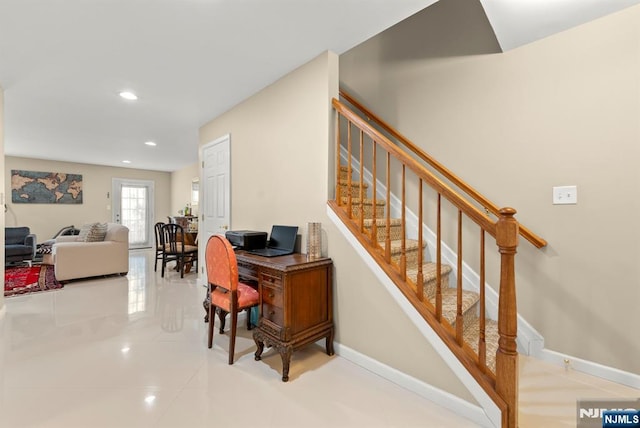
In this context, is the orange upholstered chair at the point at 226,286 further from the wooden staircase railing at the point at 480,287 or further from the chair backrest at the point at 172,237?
the chair backrest at the point at 172,237

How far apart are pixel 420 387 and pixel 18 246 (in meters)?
7.04

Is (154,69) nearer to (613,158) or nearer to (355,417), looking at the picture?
(355,417)

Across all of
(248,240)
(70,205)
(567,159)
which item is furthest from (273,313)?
(70,205)

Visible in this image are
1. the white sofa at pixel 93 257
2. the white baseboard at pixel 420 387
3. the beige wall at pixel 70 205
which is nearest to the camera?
the white baseboard at pixel 420 387

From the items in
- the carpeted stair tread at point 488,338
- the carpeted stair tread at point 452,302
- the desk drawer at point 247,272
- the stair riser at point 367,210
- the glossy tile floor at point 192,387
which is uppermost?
the stair riser at point 367,210

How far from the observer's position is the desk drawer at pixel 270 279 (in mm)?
1962

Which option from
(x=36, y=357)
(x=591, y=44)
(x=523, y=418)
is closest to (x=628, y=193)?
(x=591, y=44)

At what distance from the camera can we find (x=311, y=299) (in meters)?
2.08

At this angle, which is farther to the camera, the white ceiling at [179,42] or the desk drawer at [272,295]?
the desk drawer at [272,295]

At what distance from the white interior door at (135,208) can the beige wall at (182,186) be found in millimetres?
583

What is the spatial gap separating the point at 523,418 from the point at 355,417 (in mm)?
873

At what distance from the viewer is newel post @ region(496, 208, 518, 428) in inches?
52.7

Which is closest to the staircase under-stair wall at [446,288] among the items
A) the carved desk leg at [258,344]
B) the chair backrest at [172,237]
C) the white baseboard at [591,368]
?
the white baseboard at [591,368]

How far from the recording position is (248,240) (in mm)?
2582
